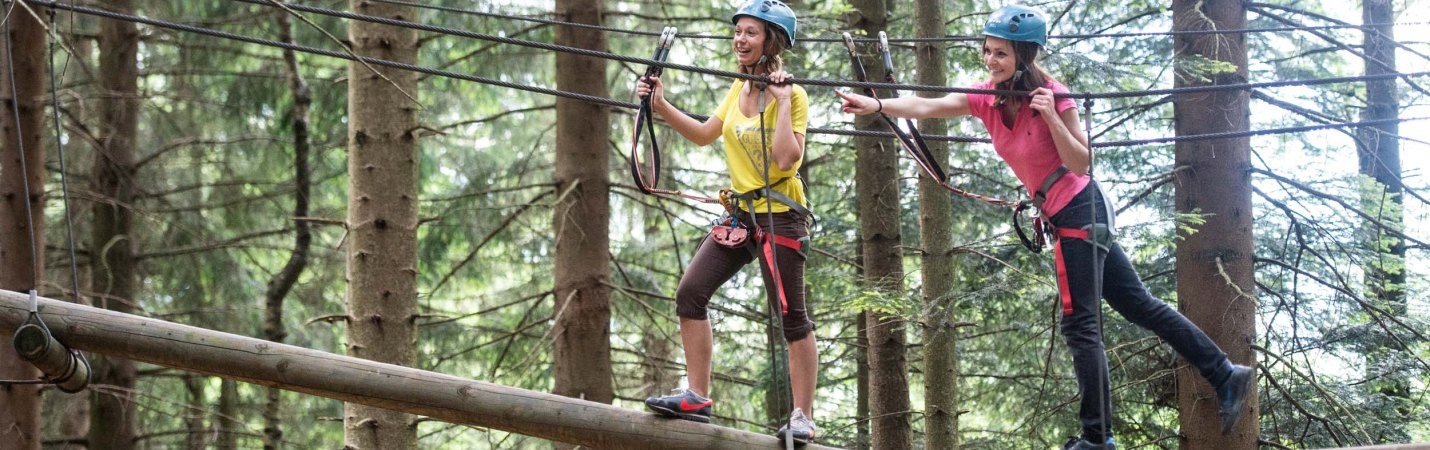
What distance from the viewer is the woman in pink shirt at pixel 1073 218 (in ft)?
13.9

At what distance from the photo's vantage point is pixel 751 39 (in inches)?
177

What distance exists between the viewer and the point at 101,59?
970cm

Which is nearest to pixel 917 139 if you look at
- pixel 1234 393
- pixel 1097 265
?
pixel 1097 265

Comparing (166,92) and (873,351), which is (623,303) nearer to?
(873,351)

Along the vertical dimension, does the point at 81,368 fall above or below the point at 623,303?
below

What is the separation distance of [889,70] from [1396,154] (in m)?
8.96

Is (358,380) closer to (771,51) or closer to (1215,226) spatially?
(771,51)

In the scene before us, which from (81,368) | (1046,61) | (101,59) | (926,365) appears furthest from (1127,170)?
(101,59)

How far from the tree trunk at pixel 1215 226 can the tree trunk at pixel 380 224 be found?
379 cm

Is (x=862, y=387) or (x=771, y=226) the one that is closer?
(x=771, y=226)

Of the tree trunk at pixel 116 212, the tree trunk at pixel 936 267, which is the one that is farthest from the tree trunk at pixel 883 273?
the tree trunk at pixel 116 212

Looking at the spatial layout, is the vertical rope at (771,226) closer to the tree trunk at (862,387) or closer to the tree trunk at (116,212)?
the tree trunk at (862,387)

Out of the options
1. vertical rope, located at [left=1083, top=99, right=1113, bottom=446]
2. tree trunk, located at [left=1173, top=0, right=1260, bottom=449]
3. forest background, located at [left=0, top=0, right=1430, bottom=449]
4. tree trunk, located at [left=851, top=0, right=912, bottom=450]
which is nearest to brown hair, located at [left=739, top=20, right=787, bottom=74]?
forest background, located at [left=0, top=0, right=1430, bottom=449]

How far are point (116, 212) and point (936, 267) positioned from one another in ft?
19.8
